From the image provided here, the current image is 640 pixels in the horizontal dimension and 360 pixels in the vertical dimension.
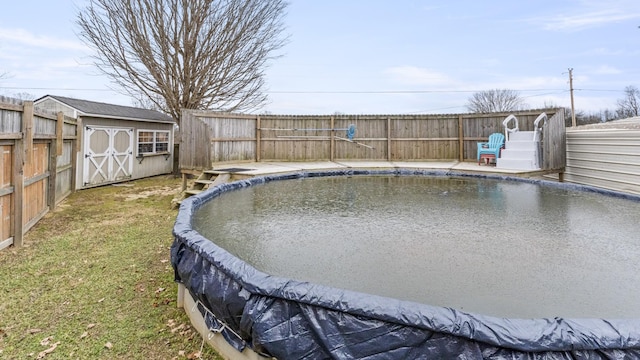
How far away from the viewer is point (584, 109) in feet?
107

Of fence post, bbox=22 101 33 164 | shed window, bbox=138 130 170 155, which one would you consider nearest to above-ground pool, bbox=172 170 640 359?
fence post, bbox=22 101 33 164

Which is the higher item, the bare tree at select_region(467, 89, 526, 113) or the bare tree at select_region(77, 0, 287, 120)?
the bare tree at select_region(77, 0, 287, 120)

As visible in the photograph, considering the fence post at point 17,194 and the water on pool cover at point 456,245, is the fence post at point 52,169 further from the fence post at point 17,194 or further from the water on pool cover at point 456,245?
the water on pool cover at point 456,245

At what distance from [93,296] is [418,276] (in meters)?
2.68

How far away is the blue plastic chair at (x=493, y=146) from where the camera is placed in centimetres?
772

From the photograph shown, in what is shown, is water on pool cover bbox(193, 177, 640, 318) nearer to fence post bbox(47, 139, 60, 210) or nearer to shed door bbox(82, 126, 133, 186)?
fence post bbox(47, 139, 60, 210)

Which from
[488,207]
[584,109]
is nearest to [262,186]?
[488,207]

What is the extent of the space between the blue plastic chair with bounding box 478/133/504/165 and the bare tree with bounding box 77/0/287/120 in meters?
8.06

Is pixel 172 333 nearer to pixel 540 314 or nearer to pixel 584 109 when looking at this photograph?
pixel 540 314

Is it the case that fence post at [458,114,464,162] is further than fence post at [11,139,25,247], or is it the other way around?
fence post at [458,114,464,162]

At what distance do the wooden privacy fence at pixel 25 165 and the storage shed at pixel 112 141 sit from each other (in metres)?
3.25

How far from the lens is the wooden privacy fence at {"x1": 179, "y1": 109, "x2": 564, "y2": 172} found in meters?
8.45

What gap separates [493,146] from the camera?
26.0 feet

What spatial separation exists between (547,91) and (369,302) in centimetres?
3257
